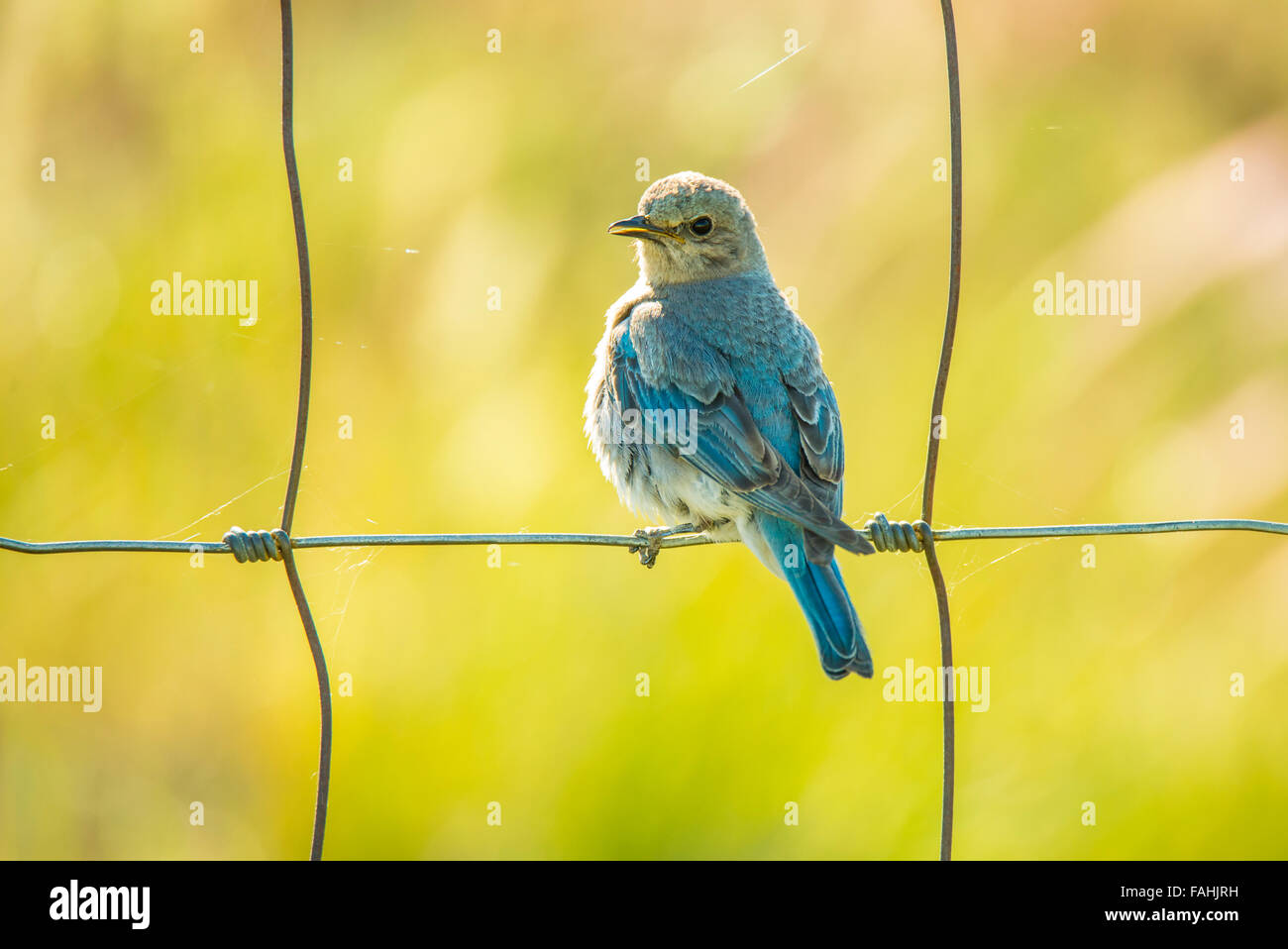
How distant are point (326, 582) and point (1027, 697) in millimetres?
2578

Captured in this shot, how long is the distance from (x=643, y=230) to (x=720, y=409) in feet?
2.91

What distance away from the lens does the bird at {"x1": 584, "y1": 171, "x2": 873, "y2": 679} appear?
13.2 feet

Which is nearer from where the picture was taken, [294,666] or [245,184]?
[294,666]

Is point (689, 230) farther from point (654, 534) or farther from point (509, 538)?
point (509, 538)

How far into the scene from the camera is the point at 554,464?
526 cm

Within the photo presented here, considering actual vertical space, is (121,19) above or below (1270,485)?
above

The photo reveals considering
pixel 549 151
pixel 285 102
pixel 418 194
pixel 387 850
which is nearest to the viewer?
pixel 285 102

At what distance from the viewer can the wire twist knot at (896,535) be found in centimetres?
338

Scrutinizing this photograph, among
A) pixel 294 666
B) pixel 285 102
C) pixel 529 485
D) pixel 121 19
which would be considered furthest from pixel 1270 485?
pixel 121 19

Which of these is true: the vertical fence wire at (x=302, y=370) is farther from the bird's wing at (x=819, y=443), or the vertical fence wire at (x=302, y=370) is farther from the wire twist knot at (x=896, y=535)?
the bird's wing at (x=819, y=443)

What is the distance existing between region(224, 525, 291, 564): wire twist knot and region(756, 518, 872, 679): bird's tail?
1472 mm

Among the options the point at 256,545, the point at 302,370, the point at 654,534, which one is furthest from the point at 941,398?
the point at 256,545

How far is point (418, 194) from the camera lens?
19.6ft

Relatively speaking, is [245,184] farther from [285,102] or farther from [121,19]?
[285,102]
